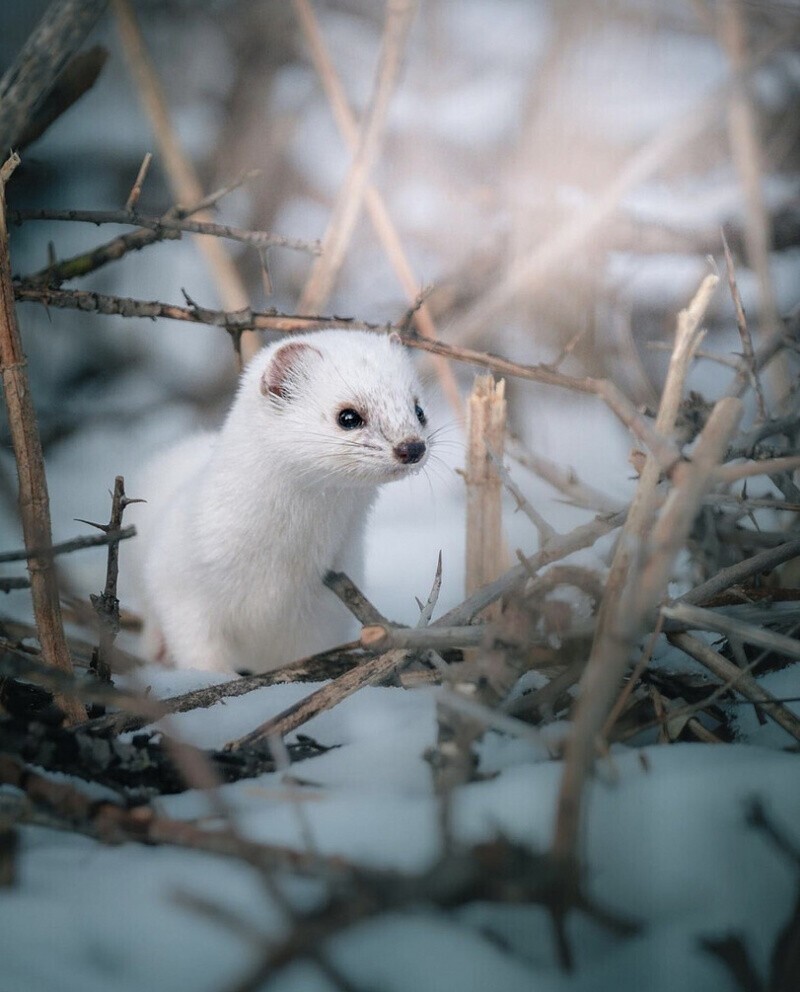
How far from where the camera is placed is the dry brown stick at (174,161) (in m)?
1.53

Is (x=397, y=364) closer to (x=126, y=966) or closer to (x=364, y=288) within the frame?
(x=364, y=288)

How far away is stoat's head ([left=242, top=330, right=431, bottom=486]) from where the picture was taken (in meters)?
1.24

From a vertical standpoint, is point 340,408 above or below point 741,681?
above

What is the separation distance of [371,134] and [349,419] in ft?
1.78

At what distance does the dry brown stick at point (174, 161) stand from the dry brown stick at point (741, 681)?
40.0 inches

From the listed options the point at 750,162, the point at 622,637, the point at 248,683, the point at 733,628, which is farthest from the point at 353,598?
the point at 750,162

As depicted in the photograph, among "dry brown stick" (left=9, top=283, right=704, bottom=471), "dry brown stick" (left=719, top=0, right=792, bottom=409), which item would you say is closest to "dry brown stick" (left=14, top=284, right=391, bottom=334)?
"dry brown stick" (left=9, top=283, right=704, bottom=471)

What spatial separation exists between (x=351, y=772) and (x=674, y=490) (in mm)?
325

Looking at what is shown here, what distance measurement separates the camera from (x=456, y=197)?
6.00ft

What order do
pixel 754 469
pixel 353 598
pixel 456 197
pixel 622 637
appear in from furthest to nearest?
pixel 456 197 → pixel 353 598 → pixel 754 469 → pixel 622 637

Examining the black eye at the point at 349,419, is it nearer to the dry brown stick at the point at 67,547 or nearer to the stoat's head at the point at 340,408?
the stoat's head at the point at 340,408

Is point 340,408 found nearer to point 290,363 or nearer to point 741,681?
point 290,363

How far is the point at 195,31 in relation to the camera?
1585 millimetres

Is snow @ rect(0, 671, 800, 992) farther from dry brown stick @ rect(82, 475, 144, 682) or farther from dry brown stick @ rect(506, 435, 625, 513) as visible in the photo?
dry brown stick @ rect(506, 435, 625, 513)
